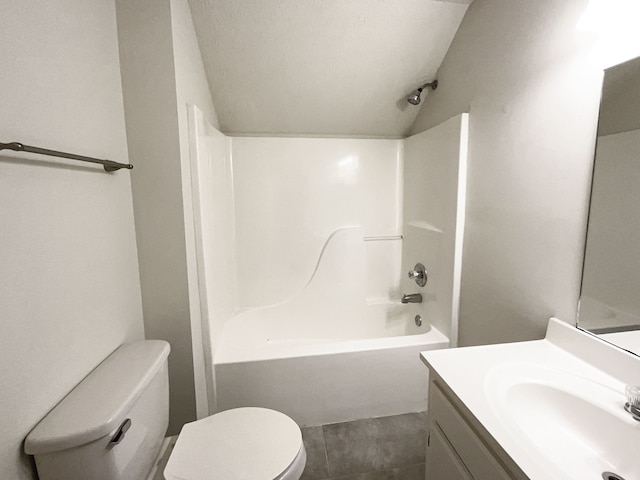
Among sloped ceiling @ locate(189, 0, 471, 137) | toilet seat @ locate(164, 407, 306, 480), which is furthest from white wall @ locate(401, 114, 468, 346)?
toilet seat @ locate(164, 407, 306, 480)

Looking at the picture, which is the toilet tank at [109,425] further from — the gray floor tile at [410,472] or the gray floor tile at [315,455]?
the gray floor tile at [410,472]

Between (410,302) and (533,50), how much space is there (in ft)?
5.24

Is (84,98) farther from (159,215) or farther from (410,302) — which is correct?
(410,302)

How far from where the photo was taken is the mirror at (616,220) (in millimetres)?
854

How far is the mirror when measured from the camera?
85cm

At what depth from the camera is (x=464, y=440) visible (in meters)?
0.81

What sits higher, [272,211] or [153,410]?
[272,211]

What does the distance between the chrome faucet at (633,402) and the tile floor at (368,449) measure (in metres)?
1.01

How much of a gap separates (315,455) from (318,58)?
2.22m

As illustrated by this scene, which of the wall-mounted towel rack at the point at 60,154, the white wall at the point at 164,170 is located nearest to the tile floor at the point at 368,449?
the white wall at the point at 164,170

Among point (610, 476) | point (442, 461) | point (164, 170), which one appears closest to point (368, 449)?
point (442, 461)

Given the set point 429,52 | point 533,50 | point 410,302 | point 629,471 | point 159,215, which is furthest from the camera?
point 410,302

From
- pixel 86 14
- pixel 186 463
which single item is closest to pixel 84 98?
pixel 86 14

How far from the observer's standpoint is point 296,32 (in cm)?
157
